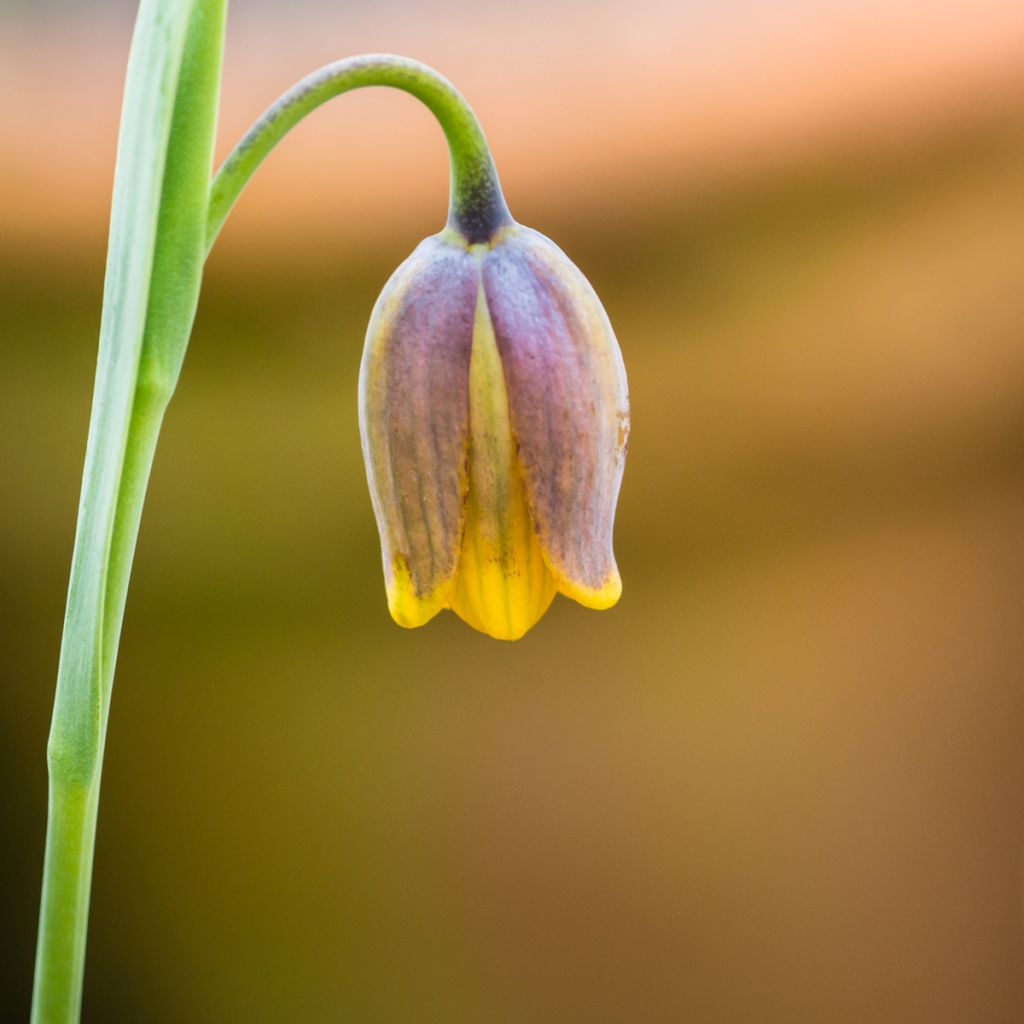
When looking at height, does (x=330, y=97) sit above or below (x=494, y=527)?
above

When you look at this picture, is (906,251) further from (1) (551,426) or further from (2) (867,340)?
(1) (551,426)

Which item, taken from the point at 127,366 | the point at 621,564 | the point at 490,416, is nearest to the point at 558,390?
the point at 490,416

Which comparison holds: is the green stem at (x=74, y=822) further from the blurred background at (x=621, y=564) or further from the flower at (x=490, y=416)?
the blurred background at (x=621, y=564)

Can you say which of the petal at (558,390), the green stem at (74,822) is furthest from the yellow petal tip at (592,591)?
the green stem at (74,822)

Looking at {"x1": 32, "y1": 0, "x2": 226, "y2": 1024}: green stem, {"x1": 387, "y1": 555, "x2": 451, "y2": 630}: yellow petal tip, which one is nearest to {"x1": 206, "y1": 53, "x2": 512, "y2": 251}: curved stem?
{"x1": 32, "y1": 0, "x2": 226, "y2": 1024}: green stem

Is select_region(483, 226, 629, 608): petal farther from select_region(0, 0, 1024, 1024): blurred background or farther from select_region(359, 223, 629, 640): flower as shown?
select_region(0, 0, 1024, 1024): blurred background

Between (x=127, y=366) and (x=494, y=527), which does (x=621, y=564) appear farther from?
(x=127, y=366)
